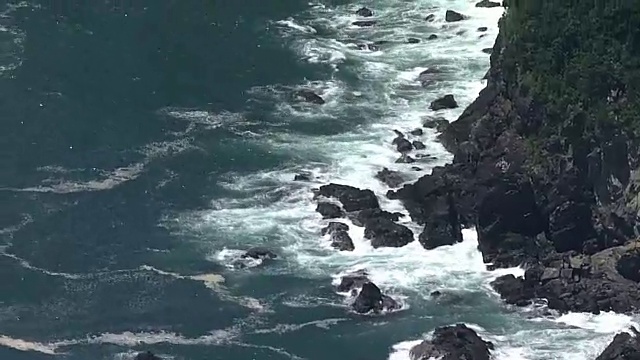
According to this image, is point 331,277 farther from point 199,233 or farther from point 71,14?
point 71,14

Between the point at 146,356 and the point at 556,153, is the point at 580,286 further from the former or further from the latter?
the point at 146,356

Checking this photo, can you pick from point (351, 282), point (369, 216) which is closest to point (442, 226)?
point (369, 216)

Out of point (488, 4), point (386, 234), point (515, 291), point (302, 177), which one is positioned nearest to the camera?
point (515, 291)

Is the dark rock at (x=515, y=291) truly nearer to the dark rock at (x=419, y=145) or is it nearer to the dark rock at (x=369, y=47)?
the dark rock at (x=419, y=145)

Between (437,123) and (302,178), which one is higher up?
(437,123)

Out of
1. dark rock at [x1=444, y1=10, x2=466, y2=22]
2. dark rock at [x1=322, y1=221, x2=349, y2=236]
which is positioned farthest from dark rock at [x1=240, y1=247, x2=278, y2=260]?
dark rock at [x1=444, y1=10, x2=466, y2=22]

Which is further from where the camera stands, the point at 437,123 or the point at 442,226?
A: the point at 437,123

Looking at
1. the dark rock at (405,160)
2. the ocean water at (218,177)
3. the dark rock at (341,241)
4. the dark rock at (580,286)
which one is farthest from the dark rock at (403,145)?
the dark rock at (580,286)
